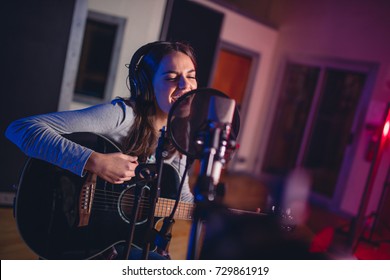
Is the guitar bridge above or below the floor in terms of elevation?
above

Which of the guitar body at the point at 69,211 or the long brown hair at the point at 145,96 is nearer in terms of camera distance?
the guitar body at the point at 69,211

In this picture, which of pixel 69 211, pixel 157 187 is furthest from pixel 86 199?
pixel 157 187

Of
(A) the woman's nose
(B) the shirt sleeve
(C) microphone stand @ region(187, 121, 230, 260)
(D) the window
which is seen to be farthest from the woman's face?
(D) the window

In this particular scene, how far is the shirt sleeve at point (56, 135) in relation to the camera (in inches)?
45.6

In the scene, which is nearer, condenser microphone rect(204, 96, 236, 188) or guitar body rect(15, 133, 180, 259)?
condenser microphone rect(204, 96, 236, 188)

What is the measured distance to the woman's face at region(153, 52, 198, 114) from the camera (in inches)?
52.2

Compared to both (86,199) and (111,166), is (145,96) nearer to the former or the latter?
(111,166)

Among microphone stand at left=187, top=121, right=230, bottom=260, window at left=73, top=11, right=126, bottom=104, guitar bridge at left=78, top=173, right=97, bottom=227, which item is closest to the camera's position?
microphone stand at left=187, top=121, right=230, bottom=260

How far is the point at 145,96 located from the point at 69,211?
54 cm

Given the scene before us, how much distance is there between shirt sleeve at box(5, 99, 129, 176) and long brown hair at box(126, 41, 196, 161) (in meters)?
0.17

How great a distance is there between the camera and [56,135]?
118cm

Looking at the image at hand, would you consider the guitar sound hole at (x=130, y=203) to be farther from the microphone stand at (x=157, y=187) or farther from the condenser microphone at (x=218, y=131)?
the condenser microphone at (x=218, y=131)

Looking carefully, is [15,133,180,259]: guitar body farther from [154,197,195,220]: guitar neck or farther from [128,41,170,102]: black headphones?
[128,41,170,102]: black headphones

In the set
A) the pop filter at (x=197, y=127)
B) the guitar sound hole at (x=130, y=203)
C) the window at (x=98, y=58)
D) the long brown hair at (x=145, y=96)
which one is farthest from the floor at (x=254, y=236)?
the window at (x=98, y=58)
